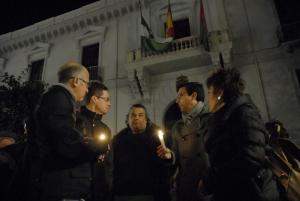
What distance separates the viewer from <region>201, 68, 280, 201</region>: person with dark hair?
1.75 m

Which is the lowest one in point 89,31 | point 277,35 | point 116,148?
point 116,148

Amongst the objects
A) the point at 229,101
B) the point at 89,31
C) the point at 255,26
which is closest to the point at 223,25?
the point at 255,26

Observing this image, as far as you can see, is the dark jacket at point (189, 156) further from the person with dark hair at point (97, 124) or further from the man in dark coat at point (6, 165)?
the man in dark coat at point (6, 165)

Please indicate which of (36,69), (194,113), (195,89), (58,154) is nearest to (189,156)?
(194,113)

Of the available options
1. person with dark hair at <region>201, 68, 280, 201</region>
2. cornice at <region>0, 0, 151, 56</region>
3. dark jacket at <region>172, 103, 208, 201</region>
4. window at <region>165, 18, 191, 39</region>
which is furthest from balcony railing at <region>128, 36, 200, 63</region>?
person with dark hair at <region>201, 68, 280, 201</region>

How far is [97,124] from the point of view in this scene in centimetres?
306

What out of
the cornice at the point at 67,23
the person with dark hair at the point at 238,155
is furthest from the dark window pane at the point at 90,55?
the person with dark hair at the point at 238,155

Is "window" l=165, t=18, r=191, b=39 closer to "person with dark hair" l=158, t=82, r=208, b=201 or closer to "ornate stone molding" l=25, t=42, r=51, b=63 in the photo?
"ornate stone molding" l=25, t=42, r=51, b=63

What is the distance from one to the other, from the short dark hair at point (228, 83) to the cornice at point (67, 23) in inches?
417

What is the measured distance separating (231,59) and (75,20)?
861cm

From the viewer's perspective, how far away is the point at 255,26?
32.7ft

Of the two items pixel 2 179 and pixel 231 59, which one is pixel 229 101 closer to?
pixel 2 179

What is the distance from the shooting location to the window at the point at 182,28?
11328mm

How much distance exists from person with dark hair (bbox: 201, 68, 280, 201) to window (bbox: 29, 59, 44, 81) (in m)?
13.9
